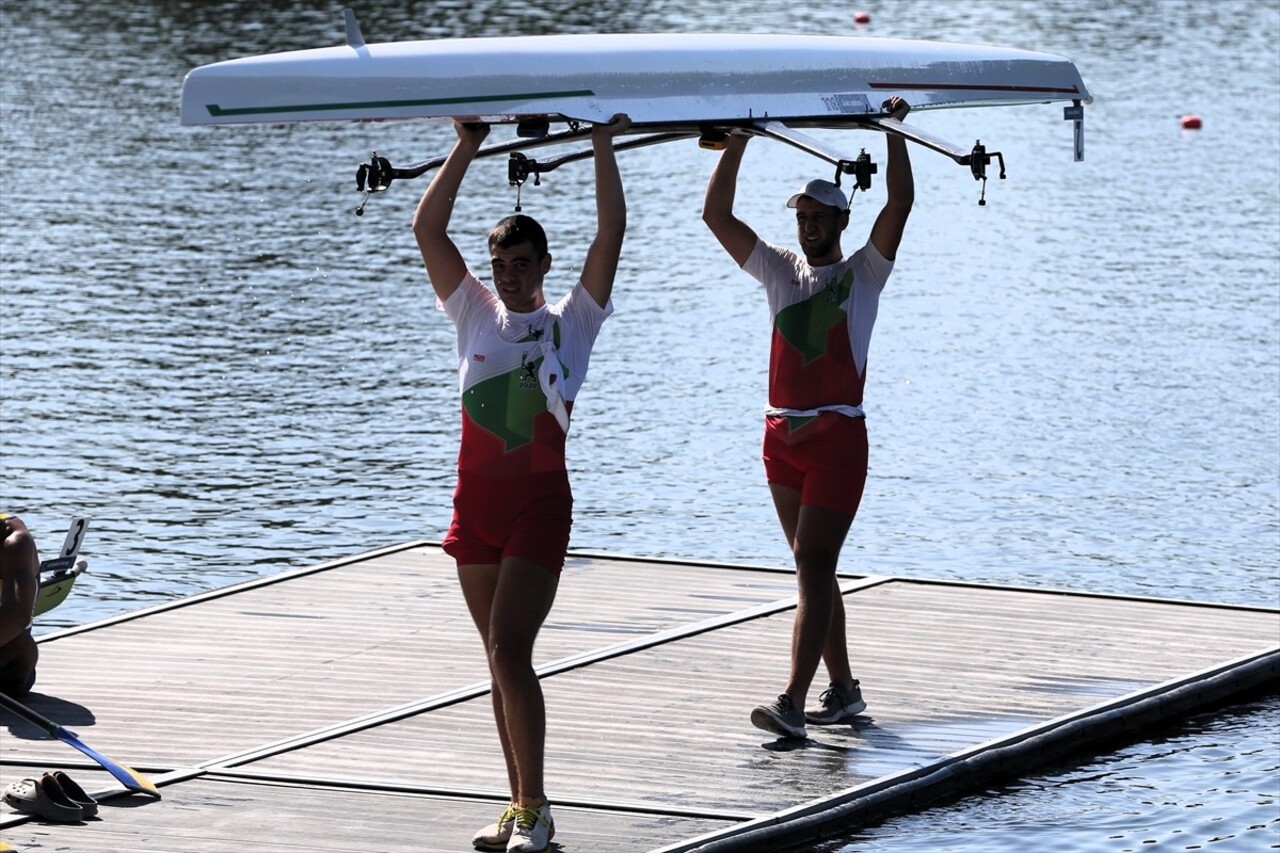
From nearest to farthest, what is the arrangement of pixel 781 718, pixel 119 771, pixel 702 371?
pixel 119 771 → pixel 781 718 → pixel 702 371

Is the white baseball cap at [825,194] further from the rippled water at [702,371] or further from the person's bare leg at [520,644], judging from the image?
the rippled water at [702,371]

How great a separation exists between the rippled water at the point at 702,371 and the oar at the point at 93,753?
2.59m

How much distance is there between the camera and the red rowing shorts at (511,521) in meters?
7.41

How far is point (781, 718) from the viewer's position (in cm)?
884

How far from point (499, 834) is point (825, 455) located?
2047mm

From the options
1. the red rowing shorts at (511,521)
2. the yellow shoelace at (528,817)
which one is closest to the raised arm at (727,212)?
the red rowing shorts at (511,521)

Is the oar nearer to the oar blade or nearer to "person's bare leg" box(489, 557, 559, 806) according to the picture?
the oar blade

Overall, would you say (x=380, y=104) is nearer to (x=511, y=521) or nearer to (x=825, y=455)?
(x=511, y=521)

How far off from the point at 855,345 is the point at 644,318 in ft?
42.8

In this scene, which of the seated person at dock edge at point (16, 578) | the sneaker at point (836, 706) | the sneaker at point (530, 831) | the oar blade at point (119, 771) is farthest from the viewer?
the sneaker at point (836, 706)

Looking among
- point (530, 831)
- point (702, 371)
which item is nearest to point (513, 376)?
point (530, 831)

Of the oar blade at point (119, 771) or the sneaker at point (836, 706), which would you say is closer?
the oar blade at point (119, 771)

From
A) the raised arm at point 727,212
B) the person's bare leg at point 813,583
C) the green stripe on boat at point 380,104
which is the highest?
the green stripe on boat at point 380,104

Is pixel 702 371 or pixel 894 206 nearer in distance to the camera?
pixel 894 206
